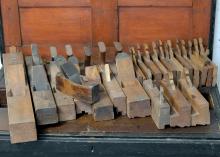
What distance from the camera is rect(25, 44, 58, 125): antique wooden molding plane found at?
1260mm

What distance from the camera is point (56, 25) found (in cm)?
176

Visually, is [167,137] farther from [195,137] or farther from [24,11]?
[24,11]

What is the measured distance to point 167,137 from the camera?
4.08 feet

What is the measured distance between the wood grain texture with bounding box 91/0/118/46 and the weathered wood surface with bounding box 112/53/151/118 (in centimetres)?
27

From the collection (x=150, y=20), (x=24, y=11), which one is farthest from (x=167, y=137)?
(x=24, y=11)

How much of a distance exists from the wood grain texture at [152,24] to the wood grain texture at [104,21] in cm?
3

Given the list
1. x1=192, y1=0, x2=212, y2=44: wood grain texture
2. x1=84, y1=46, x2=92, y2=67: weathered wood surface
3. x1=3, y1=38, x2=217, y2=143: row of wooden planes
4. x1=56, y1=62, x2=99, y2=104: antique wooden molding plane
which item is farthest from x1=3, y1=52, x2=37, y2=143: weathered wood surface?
x1=192, y1=0, x2=212, y2=44: wood grain texture

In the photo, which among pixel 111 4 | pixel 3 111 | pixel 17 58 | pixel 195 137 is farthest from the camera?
pixel 111 4

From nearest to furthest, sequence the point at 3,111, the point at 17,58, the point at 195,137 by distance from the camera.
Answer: the point at 195,137 < the point at 3,111 < the point at 17,58

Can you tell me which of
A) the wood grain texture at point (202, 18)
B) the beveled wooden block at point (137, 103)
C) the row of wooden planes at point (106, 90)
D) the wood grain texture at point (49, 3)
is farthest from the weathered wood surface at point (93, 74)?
the wood grain texture at point (202, 18)

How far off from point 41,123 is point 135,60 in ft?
1.53

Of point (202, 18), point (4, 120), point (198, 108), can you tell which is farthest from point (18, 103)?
point (202, 18)

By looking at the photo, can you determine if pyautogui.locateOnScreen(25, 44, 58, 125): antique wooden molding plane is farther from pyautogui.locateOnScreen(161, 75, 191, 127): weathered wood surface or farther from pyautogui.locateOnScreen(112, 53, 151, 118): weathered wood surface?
pyautogui.locateOnScreen(161, 75, 191, 127): weathered wood surface

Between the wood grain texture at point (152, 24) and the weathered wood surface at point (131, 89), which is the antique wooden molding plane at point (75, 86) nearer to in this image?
the weathered wood surface at point (131, 89)
